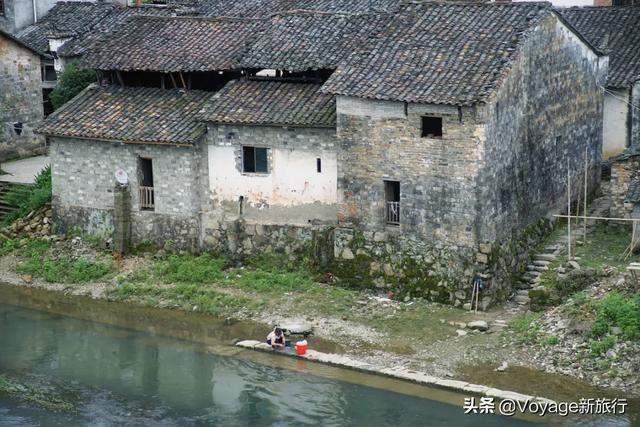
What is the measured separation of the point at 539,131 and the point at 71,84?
54.2ft

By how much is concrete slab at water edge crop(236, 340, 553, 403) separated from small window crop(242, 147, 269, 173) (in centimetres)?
564

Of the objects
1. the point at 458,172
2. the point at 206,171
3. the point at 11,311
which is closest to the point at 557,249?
the point at 458,172

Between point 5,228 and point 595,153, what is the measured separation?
1839 cm

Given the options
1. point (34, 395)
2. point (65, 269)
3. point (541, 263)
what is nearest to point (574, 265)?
point (541, 263)

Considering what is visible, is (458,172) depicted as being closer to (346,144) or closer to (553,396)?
(346,144)

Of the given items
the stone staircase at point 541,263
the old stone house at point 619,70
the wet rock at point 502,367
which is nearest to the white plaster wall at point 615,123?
the old stone house at point 619,70

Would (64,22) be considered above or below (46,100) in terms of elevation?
above

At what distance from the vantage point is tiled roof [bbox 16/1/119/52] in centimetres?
4670

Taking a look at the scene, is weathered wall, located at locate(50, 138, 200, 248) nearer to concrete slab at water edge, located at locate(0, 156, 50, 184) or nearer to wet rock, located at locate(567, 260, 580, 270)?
concrete slab at water edge, located at locate(0, 156, 50, 184)

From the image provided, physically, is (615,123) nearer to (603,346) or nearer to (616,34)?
(616,34)

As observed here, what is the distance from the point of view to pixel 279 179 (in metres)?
33.1

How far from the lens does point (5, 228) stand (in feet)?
123

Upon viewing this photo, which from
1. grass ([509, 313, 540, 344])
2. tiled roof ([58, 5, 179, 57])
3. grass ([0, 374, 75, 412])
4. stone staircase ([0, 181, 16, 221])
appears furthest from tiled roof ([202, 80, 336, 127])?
tiled roof ([58, 5, 179, 57])

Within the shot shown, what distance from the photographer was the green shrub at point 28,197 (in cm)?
3762
